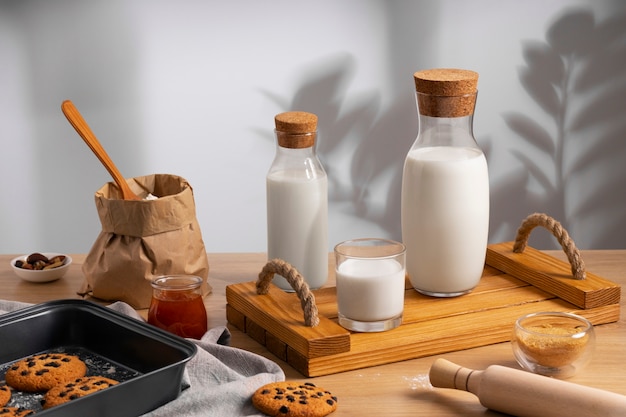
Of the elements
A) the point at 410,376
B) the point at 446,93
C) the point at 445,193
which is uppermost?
the point at 446,93

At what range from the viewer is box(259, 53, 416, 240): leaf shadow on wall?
2.70m

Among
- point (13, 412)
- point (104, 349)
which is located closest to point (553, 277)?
point (104, 349)

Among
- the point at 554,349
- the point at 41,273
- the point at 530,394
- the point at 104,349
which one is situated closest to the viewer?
the point at 530,394

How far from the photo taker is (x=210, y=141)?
8.86 ft

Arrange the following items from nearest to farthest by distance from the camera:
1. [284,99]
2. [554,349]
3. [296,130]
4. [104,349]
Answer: [554,349] < [104,349] < [296,130] < [284,99]

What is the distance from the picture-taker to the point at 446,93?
1355mm

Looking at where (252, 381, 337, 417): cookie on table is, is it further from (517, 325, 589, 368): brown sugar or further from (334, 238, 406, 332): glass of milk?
(517, 325, 589, 368): brown sugar

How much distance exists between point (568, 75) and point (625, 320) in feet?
4.74

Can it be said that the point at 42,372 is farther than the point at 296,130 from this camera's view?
No

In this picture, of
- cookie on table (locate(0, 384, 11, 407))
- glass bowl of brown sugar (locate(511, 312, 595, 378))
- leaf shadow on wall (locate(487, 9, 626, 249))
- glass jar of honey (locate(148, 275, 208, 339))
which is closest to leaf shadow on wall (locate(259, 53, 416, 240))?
leaf shadow on wall (locate(487, 9, 626, 249))

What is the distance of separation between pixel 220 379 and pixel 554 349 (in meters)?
0.44

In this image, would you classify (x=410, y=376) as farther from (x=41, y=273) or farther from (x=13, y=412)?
(x=41, y=273)

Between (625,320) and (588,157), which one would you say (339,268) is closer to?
(625,320)

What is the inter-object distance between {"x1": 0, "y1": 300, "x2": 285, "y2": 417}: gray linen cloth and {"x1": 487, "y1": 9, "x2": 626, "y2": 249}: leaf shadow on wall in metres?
1.67
